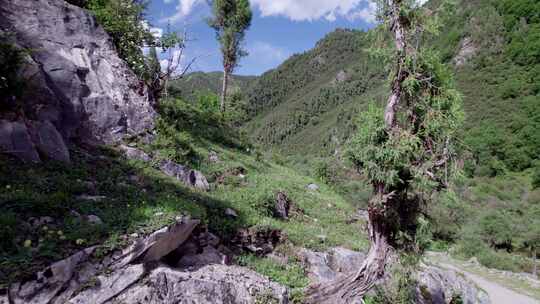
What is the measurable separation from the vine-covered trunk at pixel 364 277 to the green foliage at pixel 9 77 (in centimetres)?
798

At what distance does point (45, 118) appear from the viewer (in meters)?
8.12

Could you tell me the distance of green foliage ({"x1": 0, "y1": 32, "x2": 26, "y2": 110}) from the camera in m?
7.01

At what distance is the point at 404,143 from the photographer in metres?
7.07

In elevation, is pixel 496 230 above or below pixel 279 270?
below

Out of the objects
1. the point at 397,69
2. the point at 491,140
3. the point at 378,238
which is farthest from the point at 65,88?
the point at 491,140

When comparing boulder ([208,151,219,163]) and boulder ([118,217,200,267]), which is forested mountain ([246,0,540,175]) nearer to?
boulder ([208,151,219,163])

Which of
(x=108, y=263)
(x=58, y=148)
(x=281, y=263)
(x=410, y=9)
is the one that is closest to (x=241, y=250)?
(x=281, y=263)

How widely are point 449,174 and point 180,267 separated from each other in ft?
20.0

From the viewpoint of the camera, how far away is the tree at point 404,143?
7.18m

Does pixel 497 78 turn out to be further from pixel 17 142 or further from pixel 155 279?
pixel 17 142

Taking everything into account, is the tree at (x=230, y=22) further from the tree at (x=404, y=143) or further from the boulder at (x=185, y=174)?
the tree at (x=404, y=143)

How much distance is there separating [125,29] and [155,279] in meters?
12.2

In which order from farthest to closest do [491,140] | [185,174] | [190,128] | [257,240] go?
[491,140] < [190,128] < [185,174] < [257,240]

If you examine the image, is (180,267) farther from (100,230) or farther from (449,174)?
(449,174)
